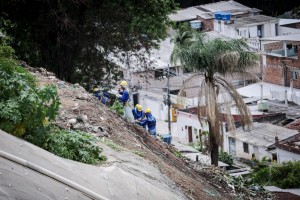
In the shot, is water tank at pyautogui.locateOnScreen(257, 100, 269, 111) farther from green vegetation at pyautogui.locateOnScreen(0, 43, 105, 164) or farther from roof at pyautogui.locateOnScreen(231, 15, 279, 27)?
green vegetation at pyautogui.locateOnScreen(0, 43, 105, 164)

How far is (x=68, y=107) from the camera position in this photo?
40.1ft

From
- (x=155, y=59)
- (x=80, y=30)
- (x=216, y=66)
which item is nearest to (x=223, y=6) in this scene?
(x=155, y=59)

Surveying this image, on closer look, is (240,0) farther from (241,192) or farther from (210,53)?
(241,192)

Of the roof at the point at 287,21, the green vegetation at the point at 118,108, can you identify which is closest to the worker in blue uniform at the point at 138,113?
the green vegetation at the point at 118,108

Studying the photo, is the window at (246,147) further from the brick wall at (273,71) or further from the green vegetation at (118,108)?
the green vegetation at (118,108)

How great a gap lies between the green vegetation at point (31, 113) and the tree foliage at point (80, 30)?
9.95 m

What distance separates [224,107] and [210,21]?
31544 millimetres

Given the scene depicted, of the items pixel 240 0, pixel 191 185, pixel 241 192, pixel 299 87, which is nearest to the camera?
pixel 191 185

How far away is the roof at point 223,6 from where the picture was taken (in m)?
55.1

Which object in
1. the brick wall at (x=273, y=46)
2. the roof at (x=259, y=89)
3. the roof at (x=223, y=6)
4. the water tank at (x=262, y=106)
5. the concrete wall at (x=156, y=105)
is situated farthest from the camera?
the roof at (x=223, y=6)

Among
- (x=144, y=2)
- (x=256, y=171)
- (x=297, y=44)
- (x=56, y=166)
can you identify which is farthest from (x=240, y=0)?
(x=56, y=166)

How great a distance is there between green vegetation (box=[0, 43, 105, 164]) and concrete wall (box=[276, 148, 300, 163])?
63.0ft

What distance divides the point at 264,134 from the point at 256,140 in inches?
26.3

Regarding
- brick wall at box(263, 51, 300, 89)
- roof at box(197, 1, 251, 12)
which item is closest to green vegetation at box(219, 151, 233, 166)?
brick wall at box(263, 51, 300, 89)
